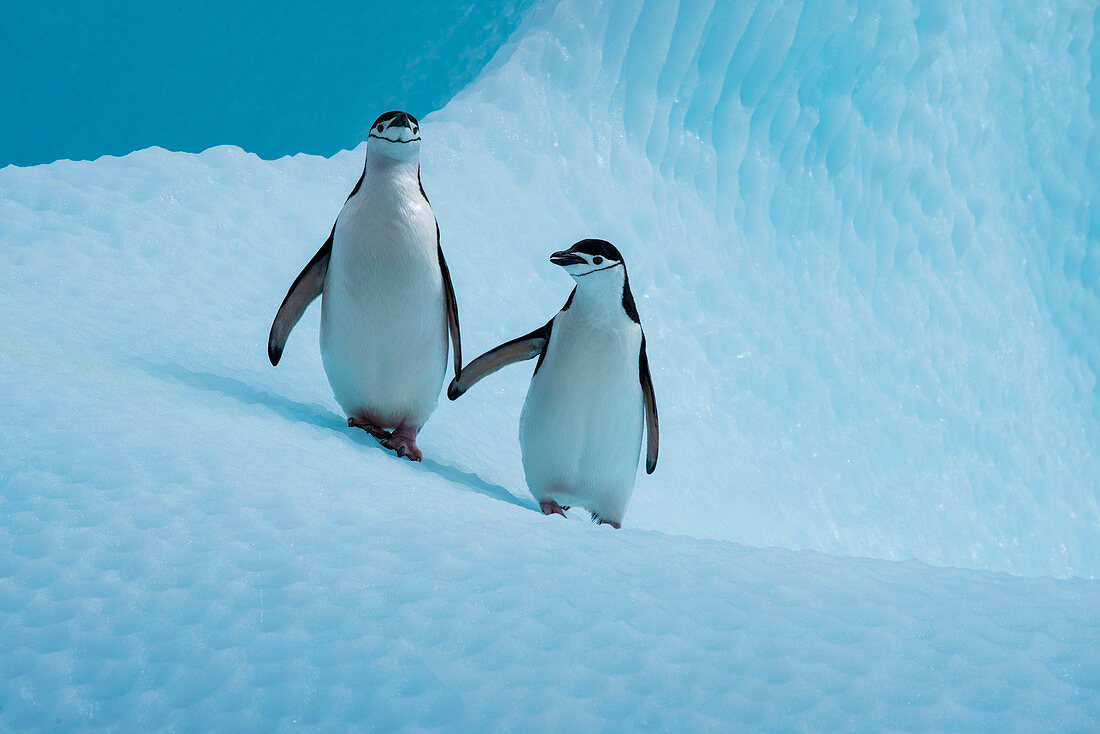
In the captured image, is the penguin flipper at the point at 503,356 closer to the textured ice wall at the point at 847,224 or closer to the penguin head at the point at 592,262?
the penguin head at the point at 592,262

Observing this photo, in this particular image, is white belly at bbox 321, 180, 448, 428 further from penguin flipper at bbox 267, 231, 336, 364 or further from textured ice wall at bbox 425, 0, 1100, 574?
textured ice wall at bbox 425, 0, 1100, 574

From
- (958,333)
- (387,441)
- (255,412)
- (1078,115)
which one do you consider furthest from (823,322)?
(255,412)

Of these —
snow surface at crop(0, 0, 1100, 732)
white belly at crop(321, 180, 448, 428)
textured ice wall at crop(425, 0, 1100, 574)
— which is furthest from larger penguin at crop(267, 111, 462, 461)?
textured ice wall at crop(425, 0, 1100, 574)

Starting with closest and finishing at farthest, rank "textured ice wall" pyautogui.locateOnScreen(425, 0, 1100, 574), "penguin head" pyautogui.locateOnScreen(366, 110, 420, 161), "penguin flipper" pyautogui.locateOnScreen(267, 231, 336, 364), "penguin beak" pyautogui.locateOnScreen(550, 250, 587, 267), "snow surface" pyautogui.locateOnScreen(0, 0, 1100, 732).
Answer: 1. "snow surface" pyautogui.locateOnScreen(0, 0, 1100, 732)
2. "penguin beak" pyautogui.locateOnScreen(550, 250, 587, 267)
3. "penguin head" pyautogui.locateOnScreen(366, 110, 420, 161)
4. "penguin flipper" pyautogui.locateOnScreen(267, 231, 336, 364)
5. "textured ice wall" pyautogui.locateOnScreen(425, 0, 1100, 574)

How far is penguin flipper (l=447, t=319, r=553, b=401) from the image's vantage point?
1.87 m

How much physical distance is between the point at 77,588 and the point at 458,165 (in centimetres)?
268

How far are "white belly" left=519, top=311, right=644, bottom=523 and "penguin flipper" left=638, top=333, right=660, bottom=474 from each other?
38 mm

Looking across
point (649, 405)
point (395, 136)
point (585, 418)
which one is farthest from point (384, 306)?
point (649, 405)

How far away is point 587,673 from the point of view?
95 cm

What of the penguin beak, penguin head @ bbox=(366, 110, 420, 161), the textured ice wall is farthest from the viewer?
the textured ice wall

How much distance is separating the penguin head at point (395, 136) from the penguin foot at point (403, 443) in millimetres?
541

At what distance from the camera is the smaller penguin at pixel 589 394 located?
1.74 m

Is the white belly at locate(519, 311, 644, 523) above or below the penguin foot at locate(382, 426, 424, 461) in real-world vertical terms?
above

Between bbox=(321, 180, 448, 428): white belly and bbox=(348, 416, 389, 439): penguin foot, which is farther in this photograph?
bbox=(348, 416, 389, 439): penguin foot
